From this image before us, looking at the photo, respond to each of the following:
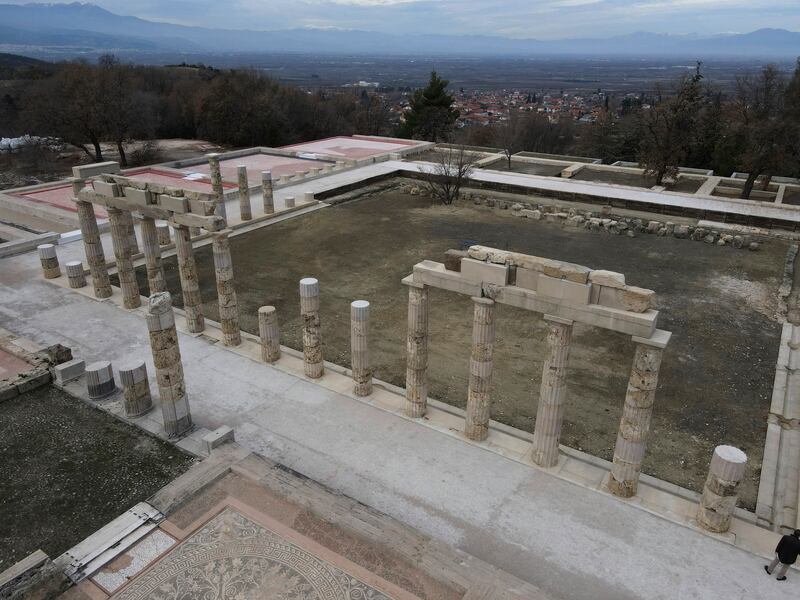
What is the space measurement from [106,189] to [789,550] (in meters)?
16.0

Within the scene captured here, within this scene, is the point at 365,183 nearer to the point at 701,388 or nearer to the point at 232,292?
the point at 232,292

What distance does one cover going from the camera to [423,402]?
447 inches

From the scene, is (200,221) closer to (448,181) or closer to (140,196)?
(140,196)

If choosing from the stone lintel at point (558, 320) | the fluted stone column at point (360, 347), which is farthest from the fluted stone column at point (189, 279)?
the stone lintel at point (558, 320)

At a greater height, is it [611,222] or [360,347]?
[360,347]

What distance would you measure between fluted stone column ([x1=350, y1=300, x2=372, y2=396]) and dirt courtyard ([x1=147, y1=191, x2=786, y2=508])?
1213mm

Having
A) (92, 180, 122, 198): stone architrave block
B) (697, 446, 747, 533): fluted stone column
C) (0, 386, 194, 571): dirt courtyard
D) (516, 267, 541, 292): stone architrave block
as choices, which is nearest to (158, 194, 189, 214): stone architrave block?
(92, 180, 122, 198): stone architrave block

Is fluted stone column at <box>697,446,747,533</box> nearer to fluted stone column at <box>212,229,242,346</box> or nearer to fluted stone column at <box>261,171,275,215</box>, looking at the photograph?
fluted stone column at <box>212,229,242,346</box>

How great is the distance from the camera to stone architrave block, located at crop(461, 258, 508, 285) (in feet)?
30.2

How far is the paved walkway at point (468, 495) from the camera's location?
8008 mm

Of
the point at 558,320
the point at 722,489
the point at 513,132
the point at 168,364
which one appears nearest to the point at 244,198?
the point at 168,364

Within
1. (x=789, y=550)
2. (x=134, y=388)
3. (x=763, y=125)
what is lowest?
(x=134, y=388)

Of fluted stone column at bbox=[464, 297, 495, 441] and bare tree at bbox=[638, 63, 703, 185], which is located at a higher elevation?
bare tree at bbox=[638, 63, 703, 185]

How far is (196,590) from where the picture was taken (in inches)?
293
